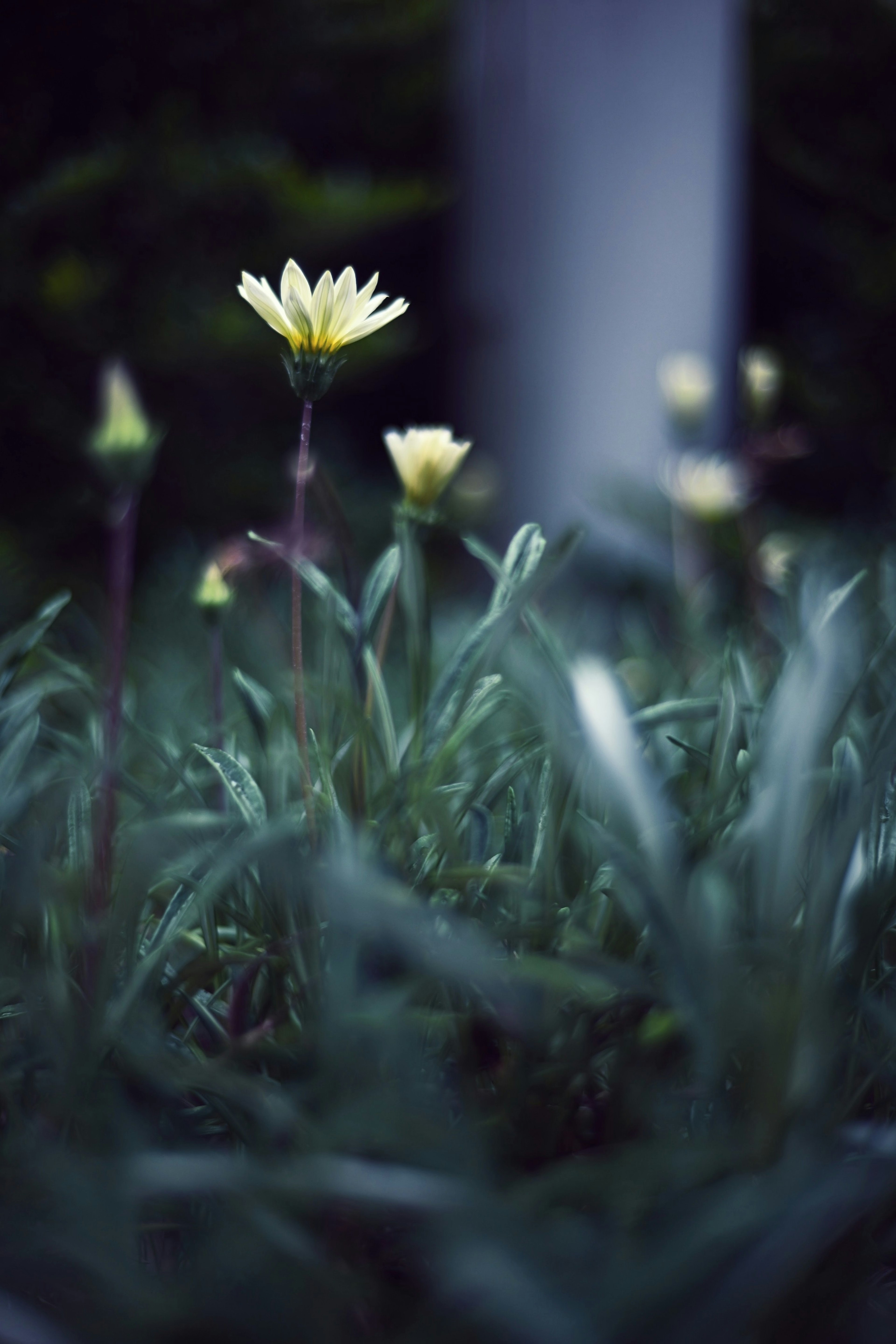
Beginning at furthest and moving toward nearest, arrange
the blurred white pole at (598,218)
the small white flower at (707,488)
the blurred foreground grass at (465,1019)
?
the blurred white pole at (598,218), the small white flower at (707,488), the blurred foreground grass at (465,1019)

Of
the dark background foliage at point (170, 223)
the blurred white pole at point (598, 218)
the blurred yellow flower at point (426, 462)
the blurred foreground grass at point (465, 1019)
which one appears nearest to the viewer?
the blurred foreground grass at point (465, 1019)

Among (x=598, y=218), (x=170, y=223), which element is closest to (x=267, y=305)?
(x=170, y=223)

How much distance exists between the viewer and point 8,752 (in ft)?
1.59

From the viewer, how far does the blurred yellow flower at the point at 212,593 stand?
21.8 inches

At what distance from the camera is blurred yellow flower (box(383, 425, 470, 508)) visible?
505 millimetres

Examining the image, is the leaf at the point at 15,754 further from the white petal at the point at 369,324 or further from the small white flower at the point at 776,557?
the small white flower at the point at 776,557

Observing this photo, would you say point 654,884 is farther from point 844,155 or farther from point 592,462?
point 844,155

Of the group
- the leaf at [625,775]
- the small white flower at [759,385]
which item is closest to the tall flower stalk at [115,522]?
the leaf at [625,775]

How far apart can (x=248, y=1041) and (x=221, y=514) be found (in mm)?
1244

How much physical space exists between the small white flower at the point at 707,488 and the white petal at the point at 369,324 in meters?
0.75

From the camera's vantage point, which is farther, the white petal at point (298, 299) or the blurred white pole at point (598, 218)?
the blurred white pole at point (598, 218)

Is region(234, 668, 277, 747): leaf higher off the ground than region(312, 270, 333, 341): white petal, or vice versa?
region(312, 270, 333, 341): white petal

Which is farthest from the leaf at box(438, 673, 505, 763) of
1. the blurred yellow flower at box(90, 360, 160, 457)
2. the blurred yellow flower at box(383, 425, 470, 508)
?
the blurred yellow flower at box(90, 360, 160, 457)

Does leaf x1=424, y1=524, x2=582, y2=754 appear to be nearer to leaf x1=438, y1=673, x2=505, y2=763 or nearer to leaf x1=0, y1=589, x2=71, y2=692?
leaf x1=438, y1=673, x2=505, y2=763
